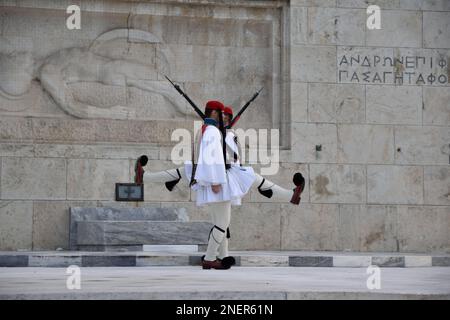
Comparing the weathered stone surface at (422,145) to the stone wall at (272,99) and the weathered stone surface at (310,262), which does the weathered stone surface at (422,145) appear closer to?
the stone wall at (272,99)

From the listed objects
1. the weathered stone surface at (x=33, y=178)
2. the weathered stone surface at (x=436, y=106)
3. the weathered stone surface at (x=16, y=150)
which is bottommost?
the weathered stone surface at (x=33, y=178)

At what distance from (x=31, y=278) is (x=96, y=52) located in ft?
22.4

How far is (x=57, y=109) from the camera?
15.9 metres

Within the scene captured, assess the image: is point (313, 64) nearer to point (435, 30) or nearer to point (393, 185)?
point (435, 30)

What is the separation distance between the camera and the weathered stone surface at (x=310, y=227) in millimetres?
15852

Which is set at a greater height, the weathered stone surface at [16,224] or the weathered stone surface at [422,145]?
the weathered stone surface at [422,145]

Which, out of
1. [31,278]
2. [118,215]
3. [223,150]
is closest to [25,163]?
[118,215]

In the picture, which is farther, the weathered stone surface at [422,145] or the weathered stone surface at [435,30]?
the weathered stone surface at [435,30]

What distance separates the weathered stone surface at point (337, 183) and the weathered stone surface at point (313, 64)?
4.14ft

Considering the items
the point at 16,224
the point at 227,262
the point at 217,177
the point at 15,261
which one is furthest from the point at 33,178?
the point at 217,177

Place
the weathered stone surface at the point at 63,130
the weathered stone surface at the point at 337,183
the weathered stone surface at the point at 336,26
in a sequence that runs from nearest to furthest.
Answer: the weathered stone surface at the point at 63,130 → the weathered stone surface at the point at 337,183 → the weathered stone surface at the point at 336,26

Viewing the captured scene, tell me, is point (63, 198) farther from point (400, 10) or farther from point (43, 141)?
point (400, 10)

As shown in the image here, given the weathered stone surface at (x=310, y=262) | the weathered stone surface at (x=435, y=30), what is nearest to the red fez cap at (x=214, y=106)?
the weathered stone surface at (x=310, y=262)
